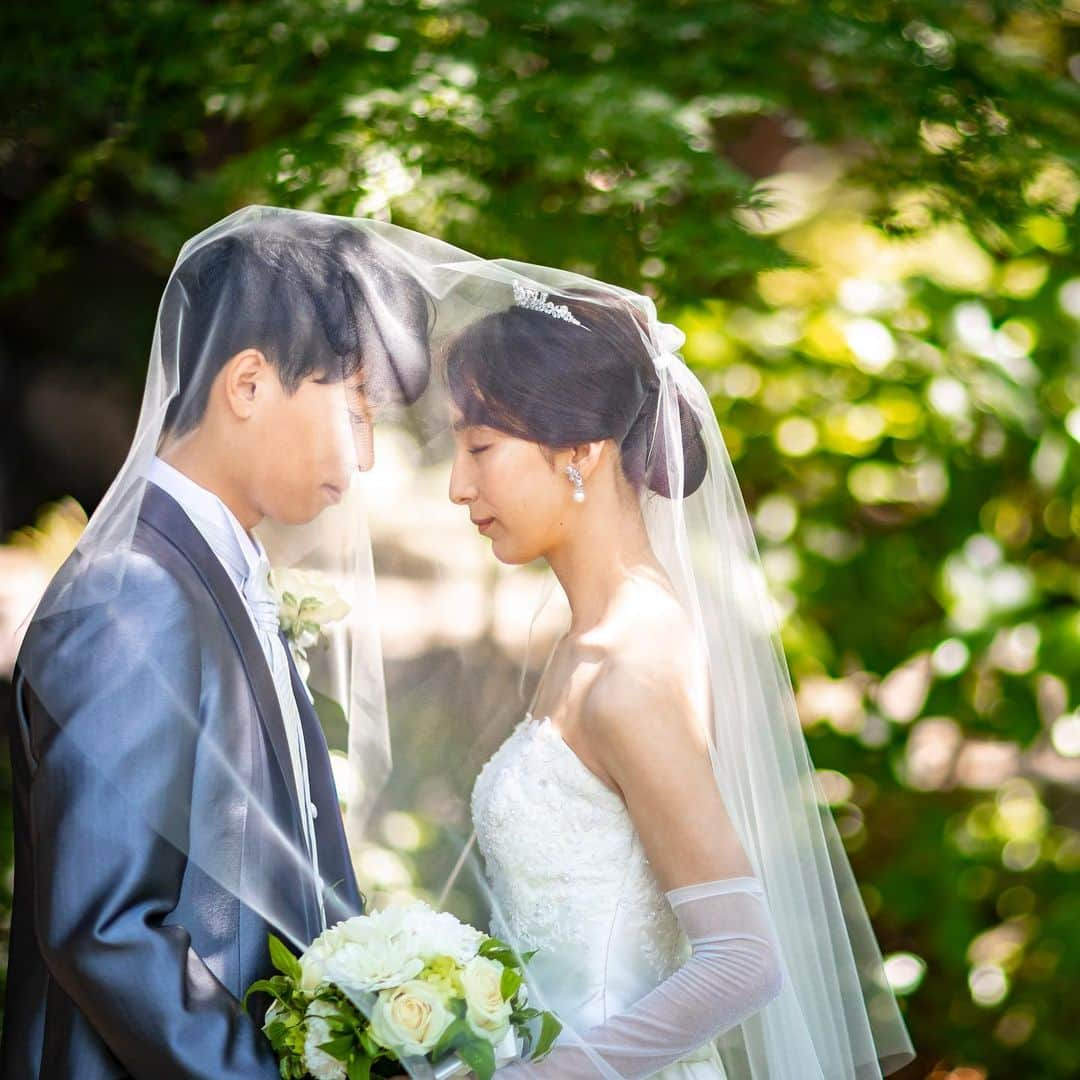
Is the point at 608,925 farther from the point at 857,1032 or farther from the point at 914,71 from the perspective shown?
the point at 914,71

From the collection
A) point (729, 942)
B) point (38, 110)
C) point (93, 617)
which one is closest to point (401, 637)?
point (93, 617)

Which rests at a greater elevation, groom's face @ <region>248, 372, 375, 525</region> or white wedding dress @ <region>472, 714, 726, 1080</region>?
groom's face @ <region>248, 372, 375, 525</region>

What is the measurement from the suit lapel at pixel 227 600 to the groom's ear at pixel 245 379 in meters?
0.17

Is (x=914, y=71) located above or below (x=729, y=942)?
above

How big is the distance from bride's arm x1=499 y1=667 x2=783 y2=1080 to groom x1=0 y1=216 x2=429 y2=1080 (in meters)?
0.46

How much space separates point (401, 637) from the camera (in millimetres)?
2033

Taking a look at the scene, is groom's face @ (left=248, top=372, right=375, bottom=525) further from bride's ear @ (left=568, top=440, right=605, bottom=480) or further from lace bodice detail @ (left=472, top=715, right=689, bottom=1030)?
lace bodice detail @ (left=472, top=715, right=689, bottom=1030)

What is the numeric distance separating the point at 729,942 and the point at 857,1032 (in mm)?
509

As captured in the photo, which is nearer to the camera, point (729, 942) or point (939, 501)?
point (729, 942)

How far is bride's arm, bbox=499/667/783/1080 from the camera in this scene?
5.90 feet

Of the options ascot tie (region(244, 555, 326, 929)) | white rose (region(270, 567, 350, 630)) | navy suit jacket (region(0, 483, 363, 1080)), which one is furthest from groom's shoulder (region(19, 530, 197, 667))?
white rose (region(270, 567, 350, 630))

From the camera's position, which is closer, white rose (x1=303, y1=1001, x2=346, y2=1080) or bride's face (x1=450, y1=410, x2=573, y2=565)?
white rose (x1=303, y1=1001, x2=346, y2=1080)

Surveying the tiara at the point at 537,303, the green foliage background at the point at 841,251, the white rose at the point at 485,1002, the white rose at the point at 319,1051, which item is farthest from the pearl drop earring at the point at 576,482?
the green foliage background at the point at 841,251

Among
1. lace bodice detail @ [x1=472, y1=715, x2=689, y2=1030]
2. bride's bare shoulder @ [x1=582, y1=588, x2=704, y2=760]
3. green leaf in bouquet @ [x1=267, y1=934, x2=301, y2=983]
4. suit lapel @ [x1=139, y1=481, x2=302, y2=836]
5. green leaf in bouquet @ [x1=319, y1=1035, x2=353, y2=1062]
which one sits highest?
suit lapel @ [x1=139, y1=481, x2=302, y2=836]
